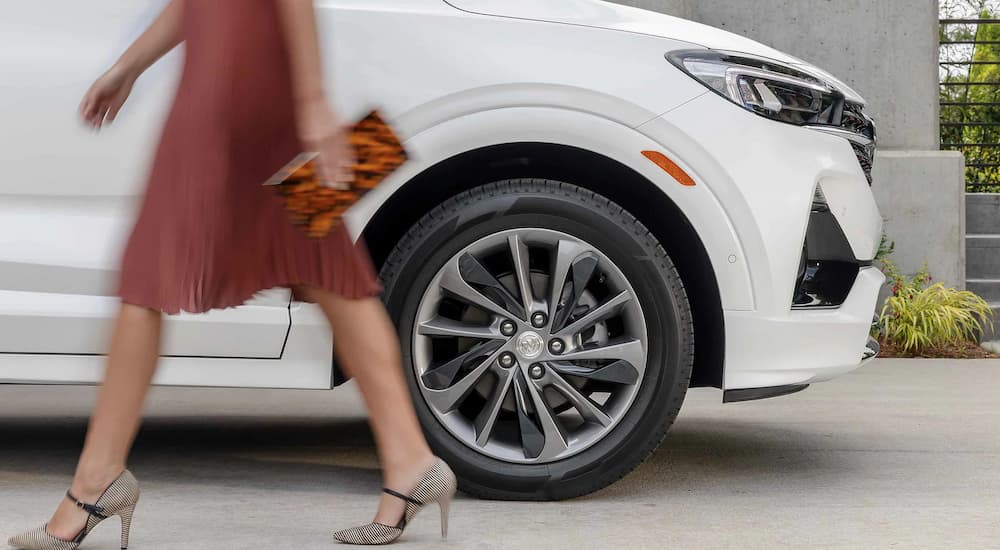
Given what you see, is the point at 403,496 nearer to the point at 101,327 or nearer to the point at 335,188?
the point at 335,188

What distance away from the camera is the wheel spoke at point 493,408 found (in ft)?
11.3

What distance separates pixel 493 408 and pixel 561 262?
435mm

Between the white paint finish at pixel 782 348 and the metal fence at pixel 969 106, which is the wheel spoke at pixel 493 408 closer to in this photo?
the white paint finish at pixel 782 348

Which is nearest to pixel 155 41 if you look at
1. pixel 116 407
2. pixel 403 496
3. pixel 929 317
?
pixel 116 407

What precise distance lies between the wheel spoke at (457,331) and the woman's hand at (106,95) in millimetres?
1000

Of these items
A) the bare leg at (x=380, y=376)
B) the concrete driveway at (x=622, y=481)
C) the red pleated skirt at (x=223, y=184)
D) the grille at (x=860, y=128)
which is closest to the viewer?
the red pleated skirt at (x=223, y=184)

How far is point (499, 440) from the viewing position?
3.55m

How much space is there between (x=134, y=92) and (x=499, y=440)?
1.36 metres

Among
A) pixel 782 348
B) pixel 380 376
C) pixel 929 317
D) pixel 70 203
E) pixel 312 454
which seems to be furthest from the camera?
pixel 929 317

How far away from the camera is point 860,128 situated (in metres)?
3.80

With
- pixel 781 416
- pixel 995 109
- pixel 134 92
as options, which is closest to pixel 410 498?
pixel 134 92

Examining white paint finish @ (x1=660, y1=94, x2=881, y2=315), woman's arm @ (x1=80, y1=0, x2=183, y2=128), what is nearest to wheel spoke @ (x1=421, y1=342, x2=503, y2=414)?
white paint finish @ (x1=660, y1=94, x2=881, y2=315)

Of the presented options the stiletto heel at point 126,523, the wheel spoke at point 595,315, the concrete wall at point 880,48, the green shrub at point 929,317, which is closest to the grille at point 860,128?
the wheel spoke at point 595,315

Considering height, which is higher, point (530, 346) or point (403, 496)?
point (530, 346)
